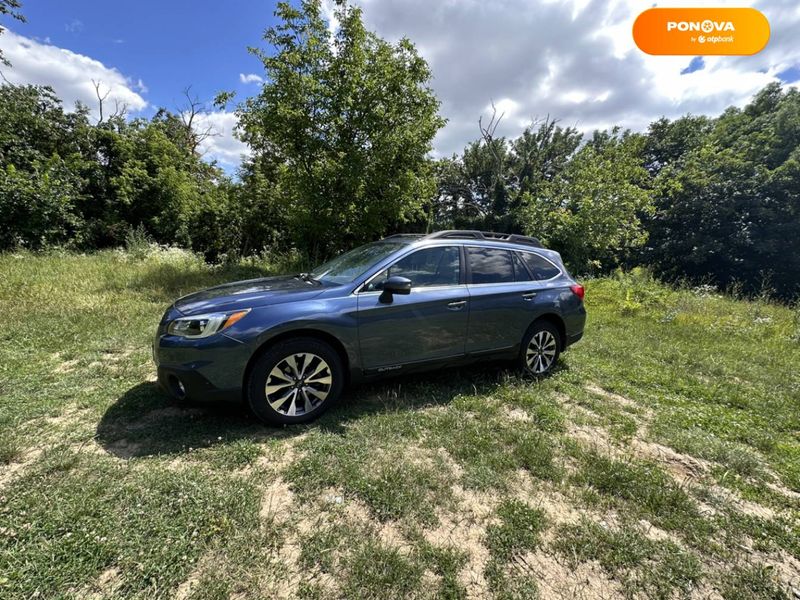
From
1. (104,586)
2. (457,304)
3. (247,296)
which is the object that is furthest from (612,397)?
(104,586)

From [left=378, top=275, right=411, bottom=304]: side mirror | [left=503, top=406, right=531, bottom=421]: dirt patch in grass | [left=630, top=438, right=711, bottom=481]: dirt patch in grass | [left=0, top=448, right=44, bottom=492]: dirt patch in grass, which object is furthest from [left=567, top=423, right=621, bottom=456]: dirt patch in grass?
[left=0, top=448, right=44, bottom=492]: dirt patch in grass

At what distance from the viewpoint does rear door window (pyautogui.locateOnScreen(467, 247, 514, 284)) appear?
392 cm

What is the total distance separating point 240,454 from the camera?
2.61 m

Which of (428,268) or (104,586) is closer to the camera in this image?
(104,586)

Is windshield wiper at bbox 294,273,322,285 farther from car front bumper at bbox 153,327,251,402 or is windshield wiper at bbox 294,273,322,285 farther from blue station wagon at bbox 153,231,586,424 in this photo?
car front bumper at bbox 153,327,251,402

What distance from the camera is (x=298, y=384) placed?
3.05 metres

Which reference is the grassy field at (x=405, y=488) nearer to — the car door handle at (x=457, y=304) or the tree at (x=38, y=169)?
the car door handle at (x=457, y=304)

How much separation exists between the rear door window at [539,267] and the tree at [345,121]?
19.8 feet

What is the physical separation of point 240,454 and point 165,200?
55.0ft

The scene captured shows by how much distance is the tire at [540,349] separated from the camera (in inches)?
167

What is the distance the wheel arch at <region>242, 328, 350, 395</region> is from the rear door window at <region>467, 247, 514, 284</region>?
1586mm

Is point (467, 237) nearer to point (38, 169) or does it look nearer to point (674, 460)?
point (674, 460)

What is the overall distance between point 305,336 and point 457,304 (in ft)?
4.96

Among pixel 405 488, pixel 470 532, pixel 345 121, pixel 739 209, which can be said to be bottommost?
pixel 470 532
